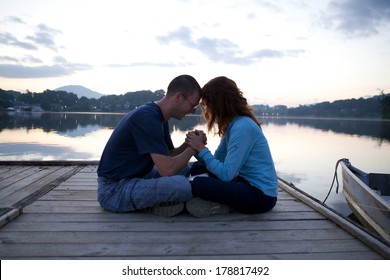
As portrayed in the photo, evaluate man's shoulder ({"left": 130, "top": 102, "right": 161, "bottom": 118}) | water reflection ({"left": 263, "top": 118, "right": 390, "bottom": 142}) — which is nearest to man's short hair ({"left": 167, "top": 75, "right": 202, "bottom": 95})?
man's shoulder ({"left": 130, "top": 102, "right": 161, "bottom": 118})

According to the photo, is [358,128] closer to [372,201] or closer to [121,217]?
[372,201]

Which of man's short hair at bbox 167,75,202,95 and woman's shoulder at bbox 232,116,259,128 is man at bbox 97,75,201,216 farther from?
woman's shoulder at bbox 232,116,259,128

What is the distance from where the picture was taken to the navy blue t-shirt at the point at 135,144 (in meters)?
2.96

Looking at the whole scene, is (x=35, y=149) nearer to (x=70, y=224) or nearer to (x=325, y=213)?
(x=70, y=224)

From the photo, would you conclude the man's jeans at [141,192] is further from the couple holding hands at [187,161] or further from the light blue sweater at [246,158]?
the light blue sweater at [246,158]

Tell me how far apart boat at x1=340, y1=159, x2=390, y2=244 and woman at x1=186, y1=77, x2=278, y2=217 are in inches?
51.8

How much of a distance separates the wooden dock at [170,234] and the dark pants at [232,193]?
143 millimetres

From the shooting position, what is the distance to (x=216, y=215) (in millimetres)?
3258

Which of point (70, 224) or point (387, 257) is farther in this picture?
point (70, 224)

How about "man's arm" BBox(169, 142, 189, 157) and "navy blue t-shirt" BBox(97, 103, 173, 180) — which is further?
"man's arm" BBox(169, 142, 189, 157)

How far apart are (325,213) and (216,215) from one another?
1.13m

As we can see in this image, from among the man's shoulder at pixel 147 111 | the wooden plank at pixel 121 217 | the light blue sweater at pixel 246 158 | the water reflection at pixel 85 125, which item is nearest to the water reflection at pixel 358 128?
the water reflection at pixel 85 125

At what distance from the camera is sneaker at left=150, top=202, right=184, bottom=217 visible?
125 inches
